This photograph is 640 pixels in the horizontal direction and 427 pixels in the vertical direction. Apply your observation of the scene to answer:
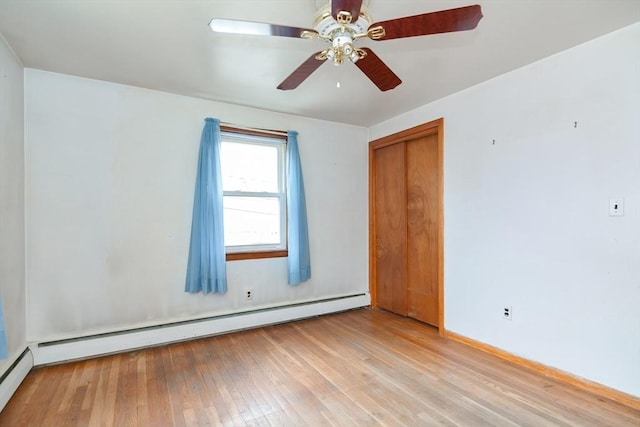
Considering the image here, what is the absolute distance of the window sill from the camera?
127 inches

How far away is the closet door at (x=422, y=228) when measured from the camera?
3309mm

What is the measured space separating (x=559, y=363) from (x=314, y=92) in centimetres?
293

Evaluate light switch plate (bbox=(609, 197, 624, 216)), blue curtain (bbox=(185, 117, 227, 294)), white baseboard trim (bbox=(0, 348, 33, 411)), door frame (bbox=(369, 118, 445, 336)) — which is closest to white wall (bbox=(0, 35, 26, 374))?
white baseboard trim (bbox=(0, 348, 33, 411))

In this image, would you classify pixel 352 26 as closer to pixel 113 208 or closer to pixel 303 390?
pixel 303 390

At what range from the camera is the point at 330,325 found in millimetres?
3402

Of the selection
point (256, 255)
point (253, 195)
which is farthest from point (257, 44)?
point (256, 255)

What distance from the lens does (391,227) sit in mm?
3830

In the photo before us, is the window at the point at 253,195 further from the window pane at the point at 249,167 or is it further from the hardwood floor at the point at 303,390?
the hardwood floor at the point at 303,390

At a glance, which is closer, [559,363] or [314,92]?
[559,363]

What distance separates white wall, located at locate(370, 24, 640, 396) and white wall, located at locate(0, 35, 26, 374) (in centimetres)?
353

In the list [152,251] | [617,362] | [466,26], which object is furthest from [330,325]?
[466,26]

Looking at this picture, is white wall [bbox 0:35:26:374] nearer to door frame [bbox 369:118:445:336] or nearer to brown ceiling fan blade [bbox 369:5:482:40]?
brown ceiling fan blade [bbox 369:5:482:40]

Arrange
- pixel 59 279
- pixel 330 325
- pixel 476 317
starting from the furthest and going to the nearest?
pixel 330 325, pixel 476 317, pixel 59 279

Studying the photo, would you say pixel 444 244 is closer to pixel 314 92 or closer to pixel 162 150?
pixel 314 92
